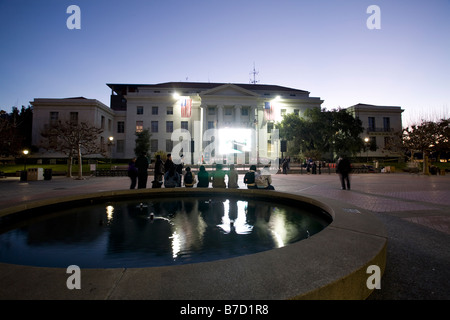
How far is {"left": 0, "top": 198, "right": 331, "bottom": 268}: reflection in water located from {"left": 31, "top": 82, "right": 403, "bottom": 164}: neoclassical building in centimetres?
3361

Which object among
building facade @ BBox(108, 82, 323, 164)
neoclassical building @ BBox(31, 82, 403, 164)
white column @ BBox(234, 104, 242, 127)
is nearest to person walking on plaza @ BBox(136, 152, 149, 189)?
neoclassical building @ BBox(31, 82, 403, 164)

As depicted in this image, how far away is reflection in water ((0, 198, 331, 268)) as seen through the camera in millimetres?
3281

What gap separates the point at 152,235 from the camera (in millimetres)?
4207

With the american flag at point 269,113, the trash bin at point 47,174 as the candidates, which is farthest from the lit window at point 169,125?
the trash bin at point 47,174

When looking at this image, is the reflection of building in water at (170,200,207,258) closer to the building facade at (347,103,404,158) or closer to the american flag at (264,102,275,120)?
the american flag at (264,102,275,120)

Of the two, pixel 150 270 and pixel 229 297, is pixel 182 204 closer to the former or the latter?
pixel 150 270

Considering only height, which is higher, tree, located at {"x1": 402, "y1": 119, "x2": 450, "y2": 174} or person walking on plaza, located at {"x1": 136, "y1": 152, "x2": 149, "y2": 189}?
tree, located at {"x1": 402, "y1": 119, "x2": 450, "y2": 174}

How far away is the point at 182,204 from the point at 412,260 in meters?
5.62

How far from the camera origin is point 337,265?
6.73 ft

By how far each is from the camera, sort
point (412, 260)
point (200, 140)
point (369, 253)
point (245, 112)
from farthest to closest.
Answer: point (245, 112)
point (200, 140)
point (412, 260)
point (369, 253)

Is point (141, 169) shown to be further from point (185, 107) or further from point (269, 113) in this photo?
point (269, 113)

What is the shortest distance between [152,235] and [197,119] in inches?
1711
